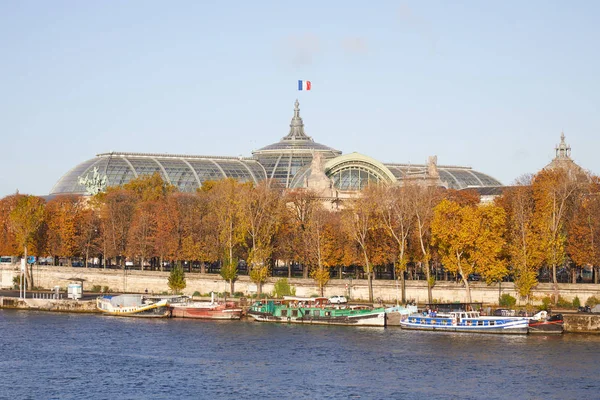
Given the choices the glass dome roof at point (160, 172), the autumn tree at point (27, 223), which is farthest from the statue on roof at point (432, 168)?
the autumn tree at point (27, 223)

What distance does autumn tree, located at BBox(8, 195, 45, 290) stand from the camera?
499 ft

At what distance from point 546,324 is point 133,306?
4455 centimetres

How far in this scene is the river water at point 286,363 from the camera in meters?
74.4

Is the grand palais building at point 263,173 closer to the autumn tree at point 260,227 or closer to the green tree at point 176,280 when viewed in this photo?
the autumn tree at point 260,227

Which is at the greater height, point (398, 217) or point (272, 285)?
point (398, 217)

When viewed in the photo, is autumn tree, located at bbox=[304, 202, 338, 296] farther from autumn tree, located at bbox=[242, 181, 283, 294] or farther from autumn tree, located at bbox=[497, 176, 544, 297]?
autumn tree, located at bbox=[497, 176, 544, 297]

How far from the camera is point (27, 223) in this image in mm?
152000

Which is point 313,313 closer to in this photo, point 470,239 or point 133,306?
point 470,239

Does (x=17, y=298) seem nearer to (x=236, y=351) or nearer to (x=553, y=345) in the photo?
(x=236, y=351)

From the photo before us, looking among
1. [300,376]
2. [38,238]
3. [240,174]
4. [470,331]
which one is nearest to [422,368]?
[300,376]

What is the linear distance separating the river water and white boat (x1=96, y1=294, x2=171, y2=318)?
423 inches

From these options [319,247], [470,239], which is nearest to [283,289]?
[319,247]

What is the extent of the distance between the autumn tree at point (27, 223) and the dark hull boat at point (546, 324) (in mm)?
73617

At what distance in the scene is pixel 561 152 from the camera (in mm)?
195125
